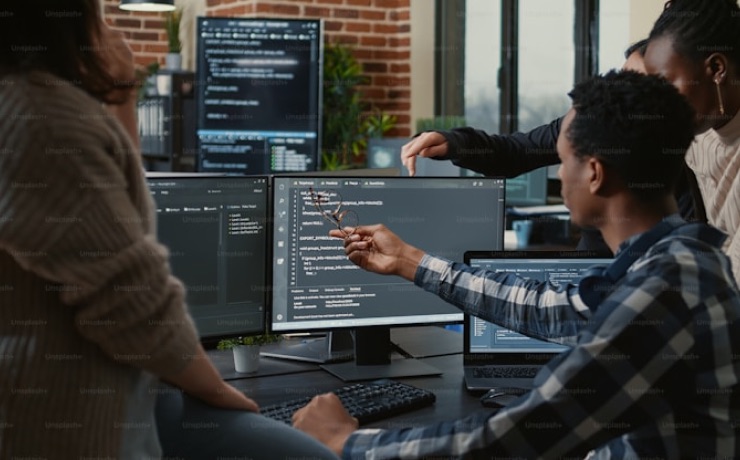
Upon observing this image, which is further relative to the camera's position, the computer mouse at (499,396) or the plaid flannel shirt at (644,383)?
the computer mouse at (499,396)

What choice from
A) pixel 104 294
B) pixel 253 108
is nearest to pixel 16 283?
pixel 104 294

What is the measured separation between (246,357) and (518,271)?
0.60 metres

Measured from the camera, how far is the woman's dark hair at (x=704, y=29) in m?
1.87

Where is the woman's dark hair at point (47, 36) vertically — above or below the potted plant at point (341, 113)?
below

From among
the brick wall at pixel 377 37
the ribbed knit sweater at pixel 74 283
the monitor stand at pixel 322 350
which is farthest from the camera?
the brick wall at pixel 377 37

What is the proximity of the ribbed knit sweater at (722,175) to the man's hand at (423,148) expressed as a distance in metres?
0.57

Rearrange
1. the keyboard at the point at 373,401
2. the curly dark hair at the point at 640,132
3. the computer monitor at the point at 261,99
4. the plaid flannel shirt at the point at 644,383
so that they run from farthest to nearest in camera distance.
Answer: the computer monitor at the point at 261,99, the keyboard at the point at 373,401, the curly dark hair at the point at 640,132, the plaid flannel shirt at the point at 644,383

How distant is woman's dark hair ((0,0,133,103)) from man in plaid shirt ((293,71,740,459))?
2.09 feet

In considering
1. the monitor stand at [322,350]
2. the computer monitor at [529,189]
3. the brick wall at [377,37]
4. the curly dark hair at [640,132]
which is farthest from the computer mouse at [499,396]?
the brick wall at [377,37]

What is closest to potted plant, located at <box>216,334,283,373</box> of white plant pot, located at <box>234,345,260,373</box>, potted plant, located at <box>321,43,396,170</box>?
white plant pot, located at <box>234,345,260,373</box>

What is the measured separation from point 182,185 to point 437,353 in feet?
2.38

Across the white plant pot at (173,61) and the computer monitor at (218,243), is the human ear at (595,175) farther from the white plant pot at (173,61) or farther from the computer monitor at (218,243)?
the white plant pot at (173,61)

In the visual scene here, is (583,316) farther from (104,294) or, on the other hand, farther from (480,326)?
(104,294)

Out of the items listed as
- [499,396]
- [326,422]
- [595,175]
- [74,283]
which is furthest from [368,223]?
[74,283]
